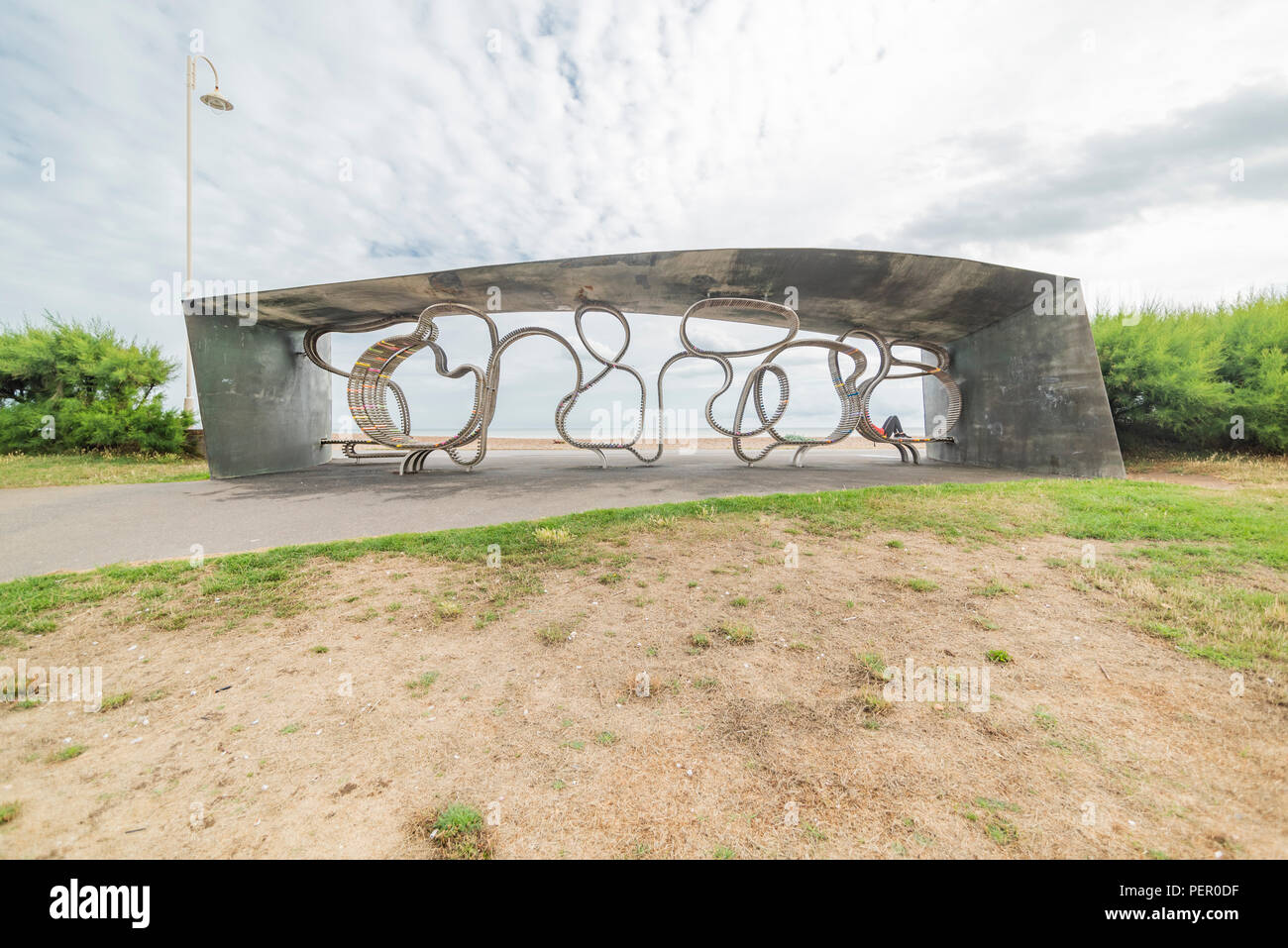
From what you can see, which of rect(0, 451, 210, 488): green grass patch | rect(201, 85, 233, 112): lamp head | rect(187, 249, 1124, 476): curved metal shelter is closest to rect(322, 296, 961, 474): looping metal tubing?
rect(187, 249, 1124, 476): curved metal shelter

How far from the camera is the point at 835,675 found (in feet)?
9.96

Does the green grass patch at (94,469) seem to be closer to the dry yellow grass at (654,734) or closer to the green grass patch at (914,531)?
the green grass patch at (914,531)

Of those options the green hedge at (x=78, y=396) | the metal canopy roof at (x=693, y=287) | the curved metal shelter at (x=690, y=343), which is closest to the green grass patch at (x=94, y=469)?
the green hedge at (x=78, y=396)

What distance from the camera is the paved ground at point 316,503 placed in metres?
5.52

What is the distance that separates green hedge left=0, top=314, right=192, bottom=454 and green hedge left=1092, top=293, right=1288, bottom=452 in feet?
91.1

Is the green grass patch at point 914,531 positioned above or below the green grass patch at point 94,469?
below

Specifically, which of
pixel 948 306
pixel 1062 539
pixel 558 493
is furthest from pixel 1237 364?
pixel 558 493

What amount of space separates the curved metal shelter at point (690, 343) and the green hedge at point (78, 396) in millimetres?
6443

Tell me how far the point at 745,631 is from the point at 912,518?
368 centimetres

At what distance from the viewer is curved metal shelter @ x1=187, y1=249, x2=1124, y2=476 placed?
10.4 meters

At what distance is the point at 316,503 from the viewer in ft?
25.2

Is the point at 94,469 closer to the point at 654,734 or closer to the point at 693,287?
the point at 693,287

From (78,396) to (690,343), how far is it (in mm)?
19249

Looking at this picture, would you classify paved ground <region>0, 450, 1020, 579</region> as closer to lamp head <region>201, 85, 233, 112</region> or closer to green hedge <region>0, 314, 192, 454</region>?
green hedge <region>0, 314, 192, 454</region>
